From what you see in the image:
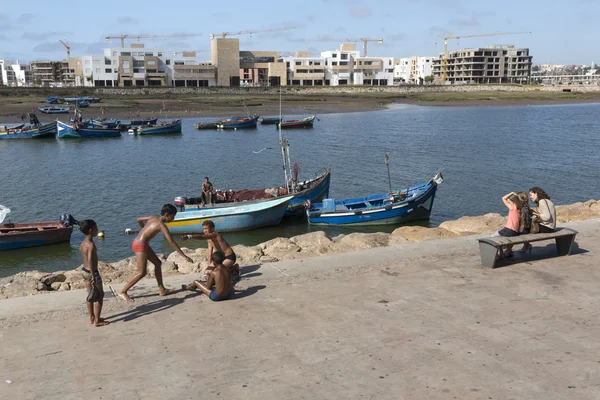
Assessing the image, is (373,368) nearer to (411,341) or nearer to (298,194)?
(411,341)

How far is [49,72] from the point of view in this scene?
18500 cm

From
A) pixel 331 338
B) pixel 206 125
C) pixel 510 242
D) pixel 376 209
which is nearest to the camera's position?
pixel 331 338

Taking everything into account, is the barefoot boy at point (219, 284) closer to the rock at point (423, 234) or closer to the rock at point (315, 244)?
the rock at point (315, 244)

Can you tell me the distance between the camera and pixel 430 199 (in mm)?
24750

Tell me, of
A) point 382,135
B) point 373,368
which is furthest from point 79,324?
point 382,135

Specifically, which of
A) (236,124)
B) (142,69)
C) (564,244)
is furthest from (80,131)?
(142,69)

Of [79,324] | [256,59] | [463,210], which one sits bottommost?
[463,210]

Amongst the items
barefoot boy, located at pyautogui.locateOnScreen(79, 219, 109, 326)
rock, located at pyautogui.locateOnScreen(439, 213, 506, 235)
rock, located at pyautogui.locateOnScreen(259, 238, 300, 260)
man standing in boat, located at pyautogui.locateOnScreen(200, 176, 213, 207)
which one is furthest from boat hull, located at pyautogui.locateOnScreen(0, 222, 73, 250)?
barefoot boy, located at pyautogui.locateOnScreen(79, 219, 109, 326)

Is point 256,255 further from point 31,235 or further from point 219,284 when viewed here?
point 31,235

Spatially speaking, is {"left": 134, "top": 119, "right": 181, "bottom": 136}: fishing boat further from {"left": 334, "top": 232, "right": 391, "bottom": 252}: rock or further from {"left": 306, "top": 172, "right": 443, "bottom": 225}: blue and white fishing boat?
{"left": 334, "top": 232, "right": 391, "bottom": 252}: rock

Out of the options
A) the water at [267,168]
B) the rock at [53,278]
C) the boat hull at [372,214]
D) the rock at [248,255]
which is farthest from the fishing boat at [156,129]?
the rock at [53,278]

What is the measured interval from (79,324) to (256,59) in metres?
152

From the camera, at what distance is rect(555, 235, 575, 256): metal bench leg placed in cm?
1108

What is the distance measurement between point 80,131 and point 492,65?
136 metres
